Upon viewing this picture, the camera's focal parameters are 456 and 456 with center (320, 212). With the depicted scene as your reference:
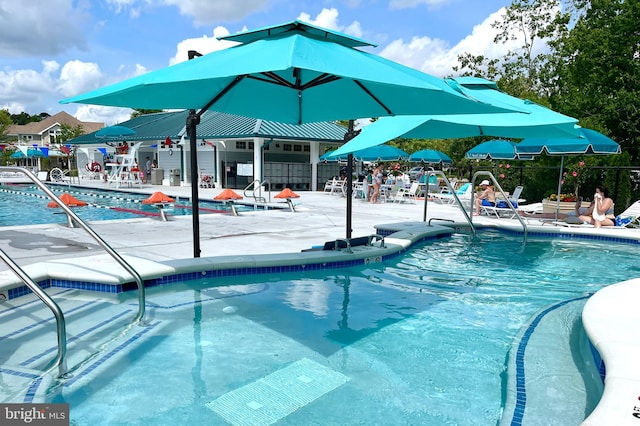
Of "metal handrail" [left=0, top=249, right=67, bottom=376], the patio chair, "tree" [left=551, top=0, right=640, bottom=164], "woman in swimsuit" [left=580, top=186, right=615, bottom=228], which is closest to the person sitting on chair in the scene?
"woman in swimsuit" [left=580, top=186, right=615, bottom=228]

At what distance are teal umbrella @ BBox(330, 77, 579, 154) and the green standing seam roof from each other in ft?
36.1

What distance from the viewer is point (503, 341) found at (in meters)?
4.38

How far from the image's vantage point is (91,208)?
15.6 meters

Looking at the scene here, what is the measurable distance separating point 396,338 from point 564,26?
28857 mm

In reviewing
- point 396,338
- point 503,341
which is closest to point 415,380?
point 396,338

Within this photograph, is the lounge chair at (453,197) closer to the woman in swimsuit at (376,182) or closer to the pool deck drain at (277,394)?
the woman in swimsuit at (376,182)

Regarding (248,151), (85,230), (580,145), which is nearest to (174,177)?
(248,151)

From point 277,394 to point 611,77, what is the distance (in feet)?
60.1

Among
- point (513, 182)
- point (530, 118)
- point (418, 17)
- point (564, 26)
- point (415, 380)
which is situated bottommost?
point (415, 380)

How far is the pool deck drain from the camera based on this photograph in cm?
303

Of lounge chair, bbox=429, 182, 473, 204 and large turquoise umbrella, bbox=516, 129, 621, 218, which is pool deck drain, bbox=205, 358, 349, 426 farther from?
lounge chair, bbox=429, 182, 473, 204

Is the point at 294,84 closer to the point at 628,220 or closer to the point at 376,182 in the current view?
the point at 628,220

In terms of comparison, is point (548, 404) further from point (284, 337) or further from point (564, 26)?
point (564, 26)

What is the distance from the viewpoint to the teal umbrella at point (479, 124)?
24.2 feet
